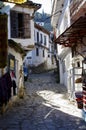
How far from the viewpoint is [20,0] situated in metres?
8.43

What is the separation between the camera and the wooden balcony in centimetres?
1568

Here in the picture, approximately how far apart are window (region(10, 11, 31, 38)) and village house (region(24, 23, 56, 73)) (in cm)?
2355

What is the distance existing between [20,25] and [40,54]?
2849 centimetres

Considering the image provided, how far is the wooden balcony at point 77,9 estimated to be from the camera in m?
15.7

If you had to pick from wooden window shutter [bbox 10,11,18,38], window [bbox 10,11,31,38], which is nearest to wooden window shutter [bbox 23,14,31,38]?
window [bbox 10,11,31,38]

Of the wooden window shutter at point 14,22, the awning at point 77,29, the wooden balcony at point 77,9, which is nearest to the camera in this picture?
the awning at point 77,29

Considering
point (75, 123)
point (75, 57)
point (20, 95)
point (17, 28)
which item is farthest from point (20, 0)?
point (17, 28)

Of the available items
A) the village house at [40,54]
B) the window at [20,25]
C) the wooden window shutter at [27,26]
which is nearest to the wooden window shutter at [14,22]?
the window at [20,25]

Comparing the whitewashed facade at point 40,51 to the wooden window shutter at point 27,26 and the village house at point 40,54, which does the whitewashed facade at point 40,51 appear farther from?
the wooden window shutter at point 27,26

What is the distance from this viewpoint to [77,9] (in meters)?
17.5

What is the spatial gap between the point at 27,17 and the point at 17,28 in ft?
3.93

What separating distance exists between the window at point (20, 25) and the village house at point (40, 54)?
23.6 meters

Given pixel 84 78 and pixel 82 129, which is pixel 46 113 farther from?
pixel 82 129

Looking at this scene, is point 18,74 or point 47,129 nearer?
point 47,129
